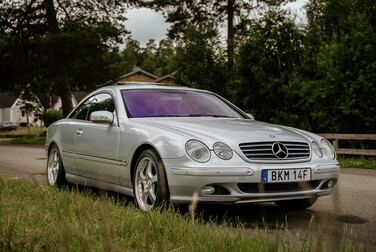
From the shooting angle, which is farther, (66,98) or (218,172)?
(66,98)

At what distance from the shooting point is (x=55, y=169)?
8031mm

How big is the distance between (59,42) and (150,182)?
26.4 metres

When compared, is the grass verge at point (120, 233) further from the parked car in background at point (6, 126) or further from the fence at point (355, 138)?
the parked car in background at point (6, 126)

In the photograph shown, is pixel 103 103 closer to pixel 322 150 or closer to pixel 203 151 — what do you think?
pixel 203 151

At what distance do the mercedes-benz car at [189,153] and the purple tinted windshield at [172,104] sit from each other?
0.01 m

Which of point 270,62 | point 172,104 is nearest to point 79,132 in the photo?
point 172,104

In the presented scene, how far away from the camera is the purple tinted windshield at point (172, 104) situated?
6.52 m

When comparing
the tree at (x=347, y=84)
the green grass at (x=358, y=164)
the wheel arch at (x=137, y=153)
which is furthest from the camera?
the tree at (x=347, y=84)

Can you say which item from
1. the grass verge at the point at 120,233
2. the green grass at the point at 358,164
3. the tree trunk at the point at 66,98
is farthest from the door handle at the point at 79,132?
the tree trunk at the point at 66,98

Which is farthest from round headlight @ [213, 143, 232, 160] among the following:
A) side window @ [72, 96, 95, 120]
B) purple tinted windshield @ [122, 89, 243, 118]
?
side window @ [72, 96, 95, 120]

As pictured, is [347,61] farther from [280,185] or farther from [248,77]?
[280,185]

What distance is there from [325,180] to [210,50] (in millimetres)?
23656

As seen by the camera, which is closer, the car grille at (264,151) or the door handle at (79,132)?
the car grille at (264,151)

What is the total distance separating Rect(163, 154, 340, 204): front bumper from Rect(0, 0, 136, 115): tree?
26.5 meters
